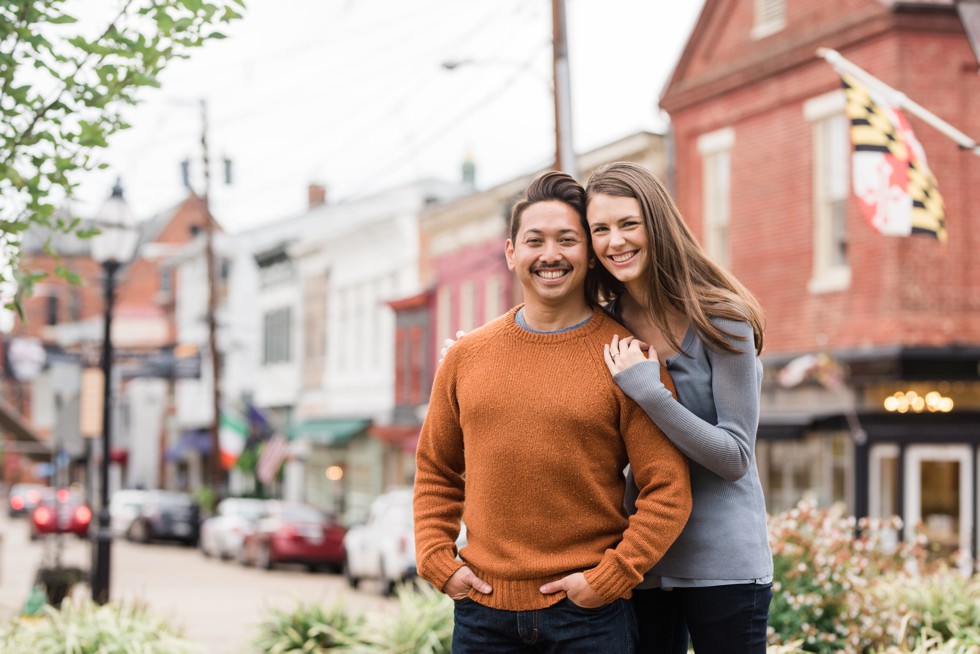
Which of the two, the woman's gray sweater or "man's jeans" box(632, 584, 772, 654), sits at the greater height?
the woman's gray sweater

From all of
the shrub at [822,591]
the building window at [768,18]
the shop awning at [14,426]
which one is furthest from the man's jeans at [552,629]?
the shop awning at [14,426]

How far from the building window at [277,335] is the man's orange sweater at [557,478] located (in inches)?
1601

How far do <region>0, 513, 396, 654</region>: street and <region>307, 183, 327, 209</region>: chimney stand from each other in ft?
60.3

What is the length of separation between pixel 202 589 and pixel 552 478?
17055mm

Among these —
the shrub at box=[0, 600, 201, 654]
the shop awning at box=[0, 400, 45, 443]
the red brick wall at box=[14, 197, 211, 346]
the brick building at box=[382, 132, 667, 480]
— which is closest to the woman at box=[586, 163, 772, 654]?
the shrub at box=[0, 600, 201, 654]

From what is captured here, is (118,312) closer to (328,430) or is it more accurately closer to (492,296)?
(328,430)

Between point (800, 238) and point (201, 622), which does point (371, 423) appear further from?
point (201, 622)

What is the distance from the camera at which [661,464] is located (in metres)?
3.75

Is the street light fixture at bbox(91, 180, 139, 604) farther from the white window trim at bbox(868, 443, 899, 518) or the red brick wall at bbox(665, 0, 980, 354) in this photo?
the white window trim at bbox(868, 443, 899, 518)

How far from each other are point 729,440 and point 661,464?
0.20 metres

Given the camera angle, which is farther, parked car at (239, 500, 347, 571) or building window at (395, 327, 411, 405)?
building window at (395, 327, 411, 405)

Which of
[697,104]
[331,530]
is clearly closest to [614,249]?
→ [697,104]

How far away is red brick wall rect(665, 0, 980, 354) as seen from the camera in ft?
60.4

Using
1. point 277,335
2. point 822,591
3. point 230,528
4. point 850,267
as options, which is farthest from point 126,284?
point 822,591
